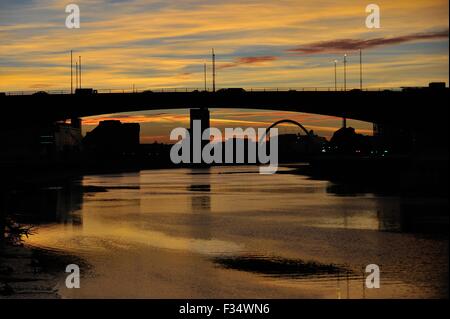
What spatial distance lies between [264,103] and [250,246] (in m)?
79.7

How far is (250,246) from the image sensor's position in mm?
35500

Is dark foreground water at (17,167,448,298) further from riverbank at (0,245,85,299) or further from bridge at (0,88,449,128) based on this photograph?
bridge at (0,88,449,128)

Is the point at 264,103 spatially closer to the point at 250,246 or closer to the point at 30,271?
the point at 250,246

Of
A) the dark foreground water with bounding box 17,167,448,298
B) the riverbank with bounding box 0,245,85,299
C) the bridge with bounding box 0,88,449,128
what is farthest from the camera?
the bridge with bounding box 0,88,449,128

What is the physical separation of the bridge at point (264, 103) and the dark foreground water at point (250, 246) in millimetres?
43517

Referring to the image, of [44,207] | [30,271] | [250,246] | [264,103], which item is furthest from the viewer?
[264,103]

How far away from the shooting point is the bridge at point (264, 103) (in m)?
106

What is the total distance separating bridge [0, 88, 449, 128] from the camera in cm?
10588

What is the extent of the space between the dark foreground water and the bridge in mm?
43517

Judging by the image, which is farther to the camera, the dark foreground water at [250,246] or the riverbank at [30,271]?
the dark foreground water at [250,246]

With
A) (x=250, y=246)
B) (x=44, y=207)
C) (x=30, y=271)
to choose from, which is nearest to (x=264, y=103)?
(x=44, y=207)

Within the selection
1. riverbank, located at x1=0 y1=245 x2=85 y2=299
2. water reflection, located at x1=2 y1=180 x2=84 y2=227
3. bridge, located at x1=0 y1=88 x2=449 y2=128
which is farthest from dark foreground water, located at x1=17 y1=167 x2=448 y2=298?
bridge, located at x1=0 y1=88 x2=449 y2=128

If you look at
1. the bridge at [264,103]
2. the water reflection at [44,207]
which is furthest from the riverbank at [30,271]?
the bridge at [264,103]

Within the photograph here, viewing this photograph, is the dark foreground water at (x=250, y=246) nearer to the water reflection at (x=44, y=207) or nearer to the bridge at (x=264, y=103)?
the water reflection at (x=44, y=207)
